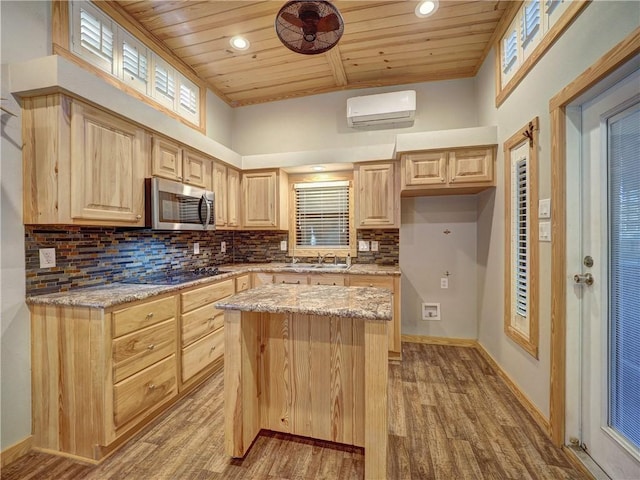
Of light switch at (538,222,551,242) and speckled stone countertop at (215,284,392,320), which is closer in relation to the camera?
speckled stone countertop at (215,284,392,320)

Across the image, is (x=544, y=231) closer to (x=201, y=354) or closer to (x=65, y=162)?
(x=201, y=354)

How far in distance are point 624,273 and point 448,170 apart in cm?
167

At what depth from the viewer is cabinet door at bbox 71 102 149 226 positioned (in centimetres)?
171

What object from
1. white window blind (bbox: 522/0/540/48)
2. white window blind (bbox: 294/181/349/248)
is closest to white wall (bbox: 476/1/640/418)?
white window blind (bbox: 522/0/540/48)

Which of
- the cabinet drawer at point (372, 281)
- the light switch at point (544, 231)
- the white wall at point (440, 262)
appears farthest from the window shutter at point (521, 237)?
the cabinet drawer at point (372, 281)

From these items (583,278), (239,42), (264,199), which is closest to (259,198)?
(264,199)

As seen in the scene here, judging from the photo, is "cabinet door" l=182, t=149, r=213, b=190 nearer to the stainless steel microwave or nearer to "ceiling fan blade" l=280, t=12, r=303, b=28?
the stainless steel microwave

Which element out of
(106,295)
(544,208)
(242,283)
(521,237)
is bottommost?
(242,283)

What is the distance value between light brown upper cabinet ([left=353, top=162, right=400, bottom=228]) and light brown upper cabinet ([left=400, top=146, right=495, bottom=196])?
0.24m

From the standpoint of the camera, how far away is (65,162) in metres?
1.66

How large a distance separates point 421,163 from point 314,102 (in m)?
1.75

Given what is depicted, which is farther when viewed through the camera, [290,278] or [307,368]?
[290,278]

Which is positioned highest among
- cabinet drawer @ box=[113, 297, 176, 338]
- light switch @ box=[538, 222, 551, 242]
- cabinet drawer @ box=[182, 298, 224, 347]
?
light switch @ box=[538, 222, 551, 242]

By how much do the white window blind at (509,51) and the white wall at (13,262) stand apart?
11.4 ft
